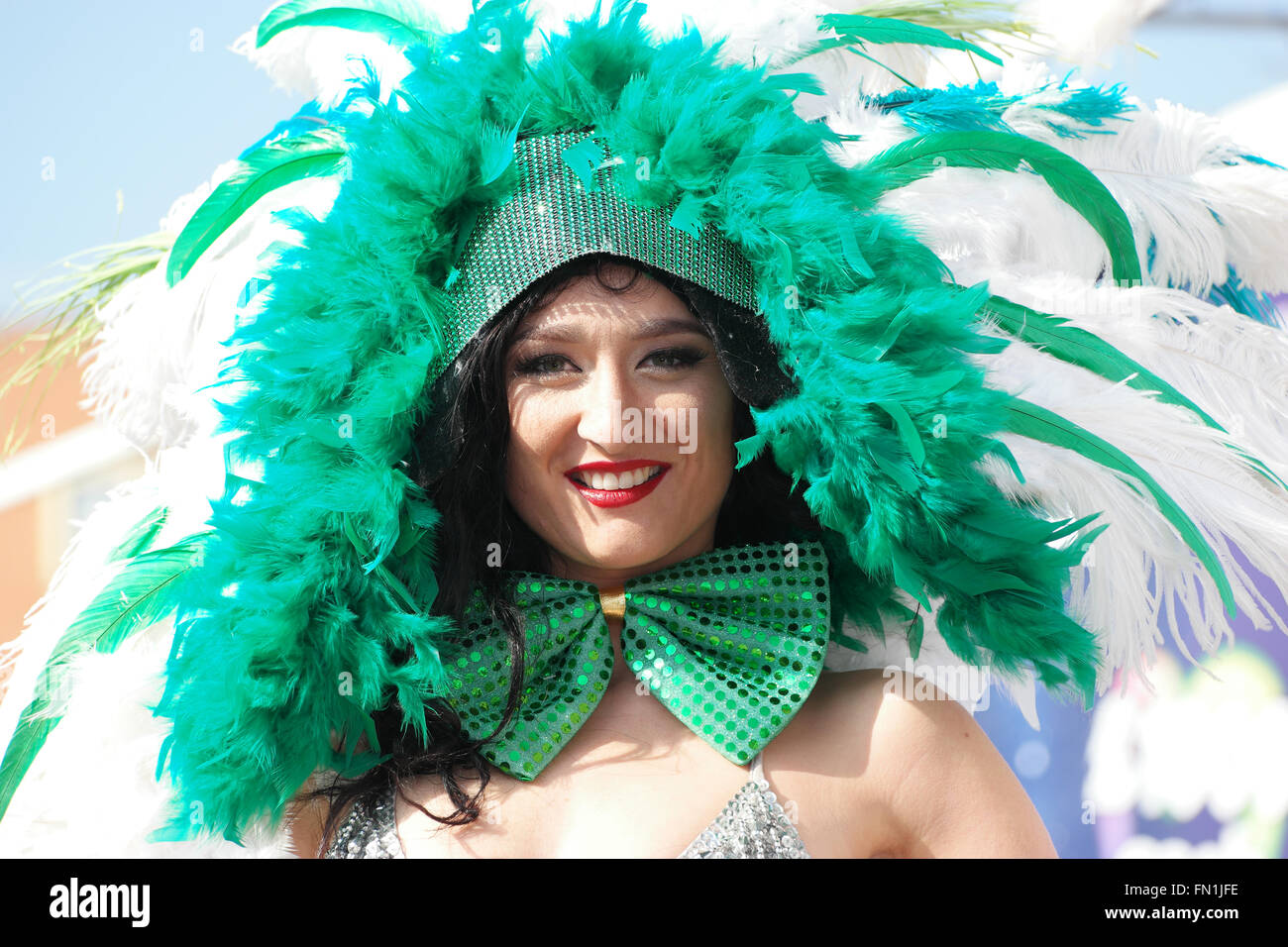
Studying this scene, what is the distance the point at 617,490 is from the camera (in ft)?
6.28

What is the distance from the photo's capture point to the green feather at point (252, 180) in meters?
2.12

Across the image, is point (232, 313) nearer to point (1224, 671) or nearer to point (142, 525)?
point (142, 525)

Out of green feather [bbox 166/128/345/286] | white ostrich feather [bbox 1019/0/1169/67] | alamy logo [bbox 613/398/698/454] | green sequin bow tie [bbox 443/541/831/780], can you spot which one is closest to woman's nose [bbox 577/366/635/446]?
alamy logo [bbox 613/398/698/454]

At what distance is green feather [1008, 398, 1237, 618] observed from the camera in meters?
1.92

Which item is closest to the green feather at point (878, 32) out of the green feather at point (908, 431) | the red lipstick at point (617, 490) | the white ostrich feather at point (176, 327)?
the green feather at point (908, 431)

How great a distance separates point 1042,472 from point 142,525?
1557 mm

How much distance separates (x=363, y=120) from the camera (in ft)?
6.45

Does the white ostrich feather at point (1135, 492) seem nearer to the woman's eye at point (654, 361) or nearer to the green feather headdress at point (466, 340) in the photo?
the green feather headdress at point (466, 340)

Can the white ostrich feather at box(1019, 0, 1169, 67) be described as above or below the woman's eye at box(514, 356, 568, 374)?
above

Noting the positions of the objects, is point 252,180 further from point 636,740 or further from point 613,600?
point 636,740

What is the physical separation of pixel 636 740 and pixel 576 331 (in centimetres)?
68

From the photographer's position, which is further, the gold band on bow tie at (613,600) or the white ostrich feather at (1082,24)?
the white ostrich feather at (1082,24)

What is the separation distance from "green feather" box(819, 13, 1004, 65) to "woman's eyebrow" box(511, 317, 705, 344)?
0.58 meters

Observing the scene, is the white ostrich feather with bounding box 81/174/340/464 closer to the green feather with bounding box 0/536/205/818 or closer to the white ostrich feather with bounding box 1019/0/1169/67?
the green feather with bounding box 0/536/205/818
